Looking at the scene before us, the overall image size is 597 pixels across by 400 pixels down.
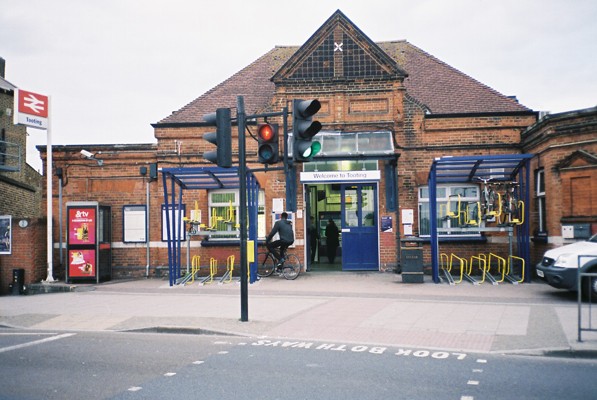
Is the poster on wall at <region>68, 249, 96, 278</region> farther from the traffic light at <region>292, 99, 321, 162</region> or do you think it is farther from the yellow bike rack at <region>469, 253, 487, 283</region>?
the yellow bike rack at <region>469, 253, 487, 283</region>

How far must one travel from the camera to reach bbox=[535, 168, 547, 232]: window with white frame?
16531 mm

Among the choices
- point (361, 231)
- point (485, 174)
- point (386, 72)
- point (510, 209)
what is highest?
point (386, 72)

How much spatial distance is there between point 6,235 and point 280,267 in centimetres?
795

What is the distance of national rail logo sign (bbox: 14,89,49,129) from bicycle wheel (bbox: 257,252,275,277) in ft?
24.7

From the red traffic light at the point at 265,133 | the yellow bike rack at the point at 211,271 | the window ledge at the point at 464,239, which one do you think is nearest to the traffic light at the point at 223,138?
the red traffic light at the point at 265,133

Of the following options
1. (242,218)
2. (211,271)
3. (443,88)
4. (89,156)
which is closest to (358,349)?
(242,218)

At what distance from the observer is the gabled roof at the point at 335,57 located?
1836 cm

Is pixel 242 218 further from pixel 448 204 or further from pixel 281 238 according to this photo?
pixel 448 204

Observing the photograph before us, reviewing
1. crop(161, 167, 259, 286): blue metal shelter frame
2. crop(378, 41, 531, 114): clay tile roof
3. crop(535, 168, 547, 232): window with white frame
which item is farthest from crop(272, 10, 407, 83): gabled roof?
crop(535, 168, 547, 232): window with white frame

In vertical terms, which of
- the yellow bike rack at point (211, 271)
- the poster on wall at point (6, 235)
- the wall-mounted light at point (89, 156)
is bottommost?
the yellow bike rack at point (211, 271)

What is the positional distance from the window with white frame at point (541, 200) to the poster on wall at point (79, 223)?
12.9 meters

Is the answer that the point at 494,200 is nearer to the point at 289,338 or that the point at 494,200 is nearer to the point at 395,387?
the point at 289,338

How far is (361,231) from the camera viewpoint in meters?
18.4

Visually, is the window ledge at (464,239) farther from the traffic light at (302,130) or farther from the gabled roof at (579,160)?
the traffic light at (302,130)
